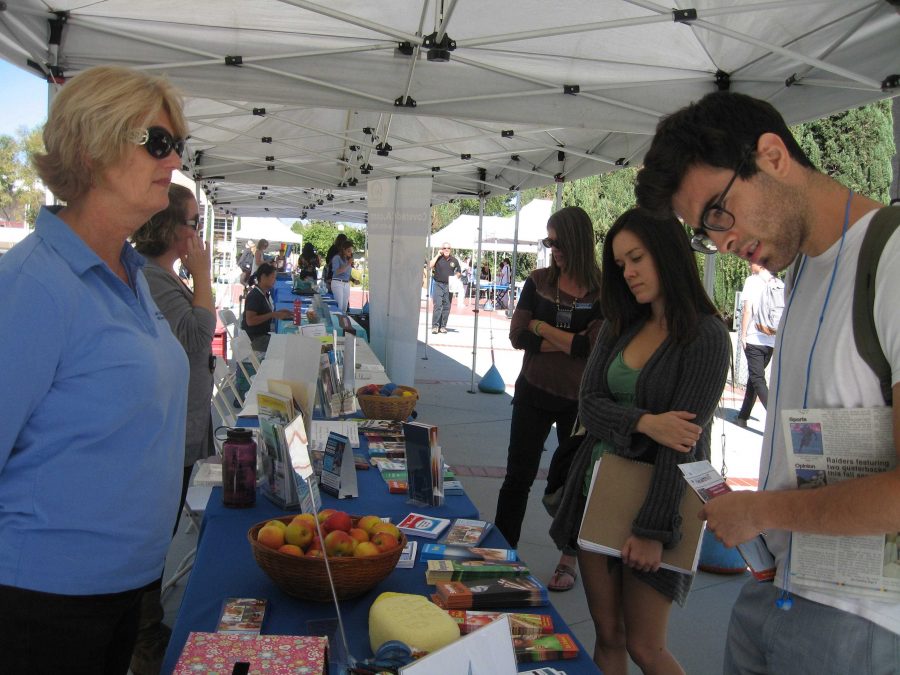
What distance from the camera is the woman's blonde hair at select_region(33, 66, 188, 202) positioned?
1294 millimetres

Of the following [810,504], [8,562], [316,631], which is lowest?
[316,631]

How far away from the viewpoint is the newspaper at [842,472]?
106 cm

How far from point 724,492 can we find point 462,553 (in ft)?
2.35

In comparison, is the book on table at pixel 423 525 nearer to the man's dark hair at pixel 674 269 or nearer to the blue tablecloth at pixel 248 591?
the blue tablecloth at pixel 248 591

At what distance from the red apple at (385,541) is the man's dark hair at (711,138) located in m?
0.89

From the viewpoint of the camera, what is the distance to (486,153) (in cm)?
723

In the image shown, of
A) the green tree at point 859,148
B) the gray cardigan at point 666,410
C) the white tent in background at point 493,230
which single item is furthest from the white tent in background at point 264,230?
the gray cardigan at point 666,410

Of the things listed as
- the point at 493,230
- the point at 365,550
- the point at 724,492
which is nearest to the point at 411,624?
the point at 365,550

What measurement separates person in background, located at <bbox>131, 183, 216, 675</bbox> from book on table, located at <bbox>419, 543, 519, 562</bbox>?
1085 mm

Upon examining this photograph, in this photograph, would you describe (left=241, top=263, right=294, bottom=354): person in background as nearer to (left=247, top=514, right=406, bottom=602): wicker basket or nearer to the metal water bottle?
the metal water bottle

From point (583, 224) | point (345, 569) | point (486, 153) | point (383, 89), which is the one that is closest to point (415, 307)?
point (486, 153)

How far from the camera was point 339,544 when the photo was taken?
1.55m

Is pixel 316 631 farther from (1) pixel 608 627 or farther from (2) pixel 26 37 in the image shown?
(2) pixel 26 37

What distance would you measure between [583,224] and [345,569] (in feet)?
6.92
